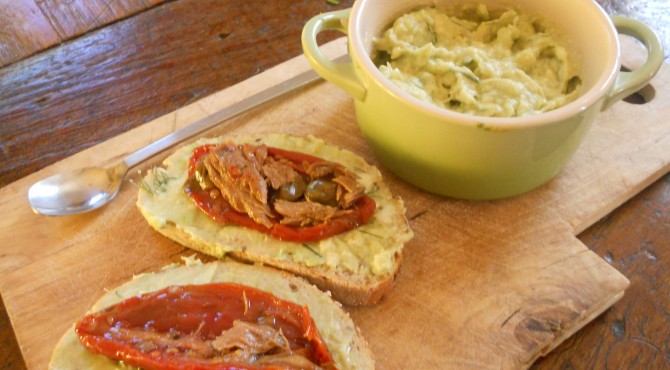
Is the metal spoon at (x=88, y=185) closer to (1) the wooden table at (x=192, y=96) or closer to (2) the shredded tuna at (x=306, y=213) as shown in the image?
(1) the wooden table at (x=192, y=96)

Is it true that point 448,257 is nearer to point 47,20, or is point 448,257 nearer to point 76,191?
point 76,191

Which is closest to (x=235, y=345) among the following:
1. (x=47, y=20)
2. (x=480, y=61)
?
(x=480, y=61)

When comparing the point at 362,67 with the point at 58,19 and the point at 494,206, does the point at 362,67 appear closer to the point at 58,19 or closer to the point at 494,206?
the point at 494,206

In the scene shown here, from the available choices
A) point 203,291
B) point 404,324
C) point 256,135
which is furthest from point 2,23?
point 404,324

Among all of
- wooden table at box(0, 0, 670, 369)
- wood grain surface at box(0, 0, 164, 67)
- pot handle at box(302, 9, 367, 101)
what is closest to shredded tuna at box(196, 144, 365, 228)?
pot handle at box(302, 9, 367, 101)

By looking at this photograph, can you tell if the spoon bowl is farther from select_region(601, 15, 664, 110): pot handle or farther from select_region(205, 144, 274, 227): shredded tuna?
select_region(601, 15, 664, 110): pot handle
